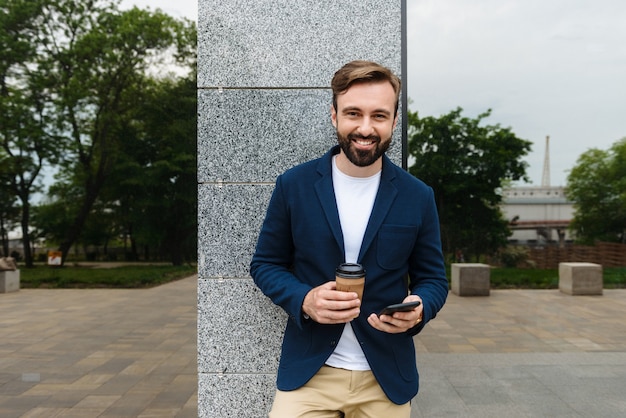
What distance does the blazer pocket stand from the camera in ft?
6.45

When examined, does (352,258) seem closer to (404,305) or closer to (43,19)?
(404,305)

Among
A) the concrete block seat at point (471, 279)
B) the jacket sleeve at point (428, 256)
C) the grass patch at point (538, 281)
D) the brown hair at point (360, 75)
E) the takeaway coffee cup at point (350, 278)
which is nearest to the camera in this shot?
the takeaway coffee cup at point (350, 278)

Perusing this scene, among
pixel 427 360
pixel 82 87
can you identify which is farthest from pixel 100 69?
pixel 427 360

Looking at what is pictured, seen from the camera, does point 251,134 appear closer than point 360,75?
No

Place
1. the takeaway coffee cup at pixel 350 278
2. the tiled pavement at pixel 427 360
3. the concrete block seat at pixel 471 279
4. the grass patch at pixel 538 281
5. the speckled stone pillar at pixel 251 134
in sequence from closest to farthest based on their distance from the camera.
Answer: the takeaway coffee cup at pixel 350 278
the speckled stone pillar at pixel 251 134
the tiled pavement at pixel 427 360
the concrete block seat at pixel 471 279
the grass patch at pixel 538 281

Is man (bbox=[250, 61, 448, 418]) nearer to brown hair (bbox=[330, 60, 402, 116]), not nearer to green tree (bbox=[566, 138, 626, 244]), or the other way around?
brown hair (bbox=[330, 60, 402, 116])

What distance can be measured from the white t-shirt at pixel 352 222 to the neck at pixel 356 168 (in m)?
0.01

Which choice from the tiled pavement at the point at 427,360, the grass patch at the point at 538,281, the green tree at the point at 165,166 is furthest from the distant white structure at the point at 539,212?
the tiled pavement at the point at 427,360

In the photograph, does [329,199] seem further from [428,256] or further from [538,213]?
[538,213]

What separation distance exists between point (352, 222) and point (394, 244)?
166 millimetres

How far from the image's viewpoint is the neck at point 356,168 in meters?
2.06

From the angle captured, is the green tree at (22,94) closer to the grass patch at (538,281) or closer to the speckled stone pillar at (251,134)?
the grass patch at (538,281)

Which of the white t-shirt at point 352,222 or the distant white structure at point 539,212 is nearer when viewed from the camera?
the white t-shirt at point 352,222

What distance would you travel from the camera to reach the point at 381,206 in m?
1.99
